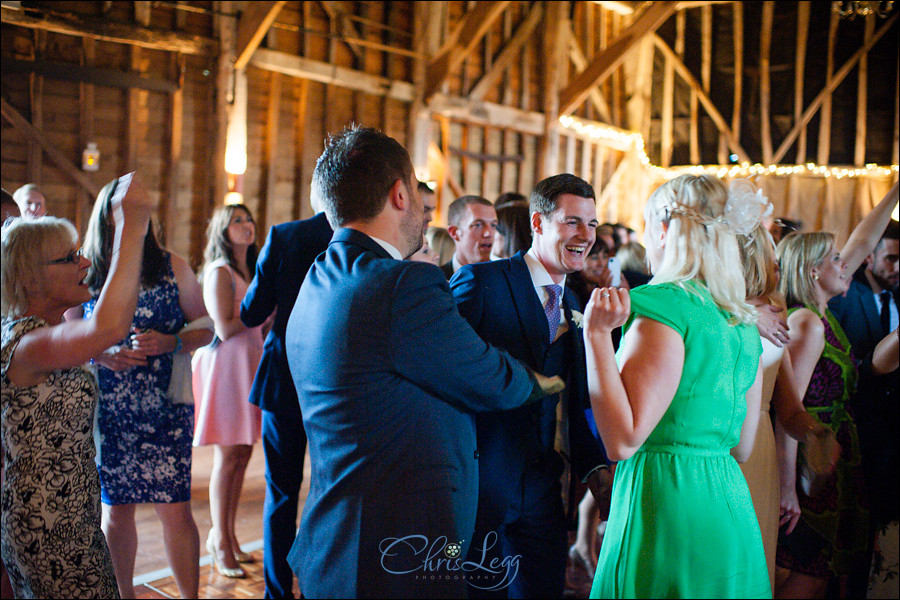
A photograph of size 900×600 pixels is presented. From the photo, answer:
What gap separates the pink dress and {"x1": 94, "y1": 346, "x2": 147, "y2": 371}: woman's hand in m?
0.96

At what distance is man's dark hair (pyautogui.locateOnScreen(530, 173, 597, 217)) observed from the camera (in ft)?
7.80

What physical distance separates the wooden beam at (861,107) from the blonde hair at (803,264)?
10.2 m

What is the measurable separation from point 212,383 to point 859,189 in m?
11.5

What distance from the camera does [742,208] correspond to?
67.1 inches

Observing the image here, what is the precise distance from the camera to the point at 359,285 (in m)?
1.57

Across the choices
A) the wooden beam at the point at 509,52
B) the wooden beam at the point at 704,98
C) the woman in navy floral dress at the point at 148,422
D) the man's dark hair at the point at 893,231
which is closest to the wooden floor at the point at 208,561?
the woman in navy floral dress at the point at 148,422

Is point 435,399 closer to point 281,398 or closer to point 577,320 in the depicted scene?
point 577,320

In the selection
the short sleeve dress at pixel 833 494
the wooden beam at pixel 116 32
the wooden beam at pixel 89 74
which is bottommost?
the short sleeve dress at pixel 833 494

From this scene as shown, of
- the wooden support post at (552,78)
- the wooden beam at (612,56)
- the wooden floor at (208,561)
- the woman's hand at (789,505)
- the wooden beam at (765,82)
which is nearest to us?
the woman's hand at (789,505)

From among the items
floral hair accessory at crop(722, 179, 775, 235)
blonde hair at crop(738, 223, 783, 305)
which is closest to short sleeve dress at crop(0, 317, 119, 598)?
floral hair accessory at crop(722, 179, 775, 235)

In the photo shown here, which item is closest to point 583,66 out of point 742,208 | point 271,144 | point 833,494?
point 271,144

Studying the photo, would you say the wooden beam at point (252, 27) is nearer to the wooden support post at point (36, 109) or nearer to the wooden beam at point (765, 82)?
the wooden support post at point (36, 109)

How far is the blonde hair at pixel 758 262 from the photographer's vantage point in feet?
6.99

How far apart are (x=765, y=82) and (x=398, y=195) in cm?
1212
